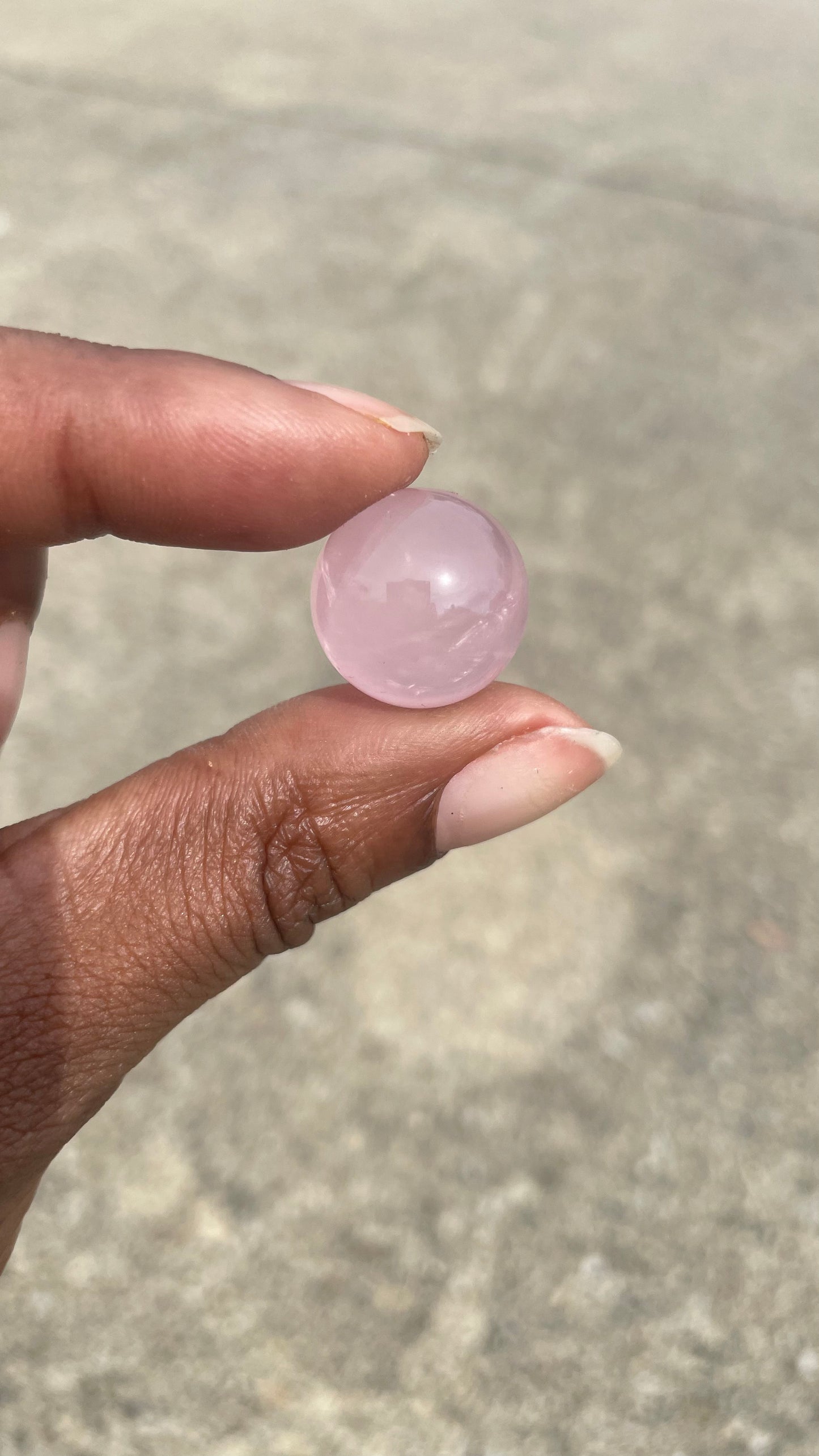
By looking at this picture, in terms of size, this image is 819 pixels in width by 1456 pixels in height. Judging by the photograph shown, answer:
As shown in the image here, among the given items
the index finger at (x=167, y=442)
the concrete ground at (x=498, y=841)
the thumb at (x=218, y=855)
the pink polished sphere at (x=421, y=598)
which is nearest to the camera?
Answer: the thumb at (x=218, y=855)

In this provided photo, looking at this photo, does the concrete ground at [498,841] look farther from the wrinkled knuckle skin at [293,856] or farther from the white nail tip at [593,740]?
the white nail tip at [593,740]

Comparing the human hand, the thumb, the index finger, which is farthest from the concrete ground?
the index finger

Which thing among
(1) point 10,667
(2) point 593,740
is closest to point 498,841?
(2) point 593,740

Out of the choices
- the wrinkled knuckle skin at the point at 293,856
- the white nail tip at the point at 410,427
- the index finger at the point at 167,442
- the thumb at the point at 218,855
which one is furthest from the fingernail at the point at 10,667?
the white nail tip at the point at 410,427

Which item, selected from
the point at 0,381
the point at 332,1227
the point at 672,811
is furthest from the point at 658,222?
the point at 332,1227

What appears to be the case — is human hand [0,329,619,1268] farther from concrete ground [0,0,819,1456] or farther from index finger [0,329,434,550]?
concrete ground [0,0,819,1456]

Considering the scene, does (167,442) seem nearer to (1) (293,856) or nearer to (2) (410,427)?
(2) (410,427)
